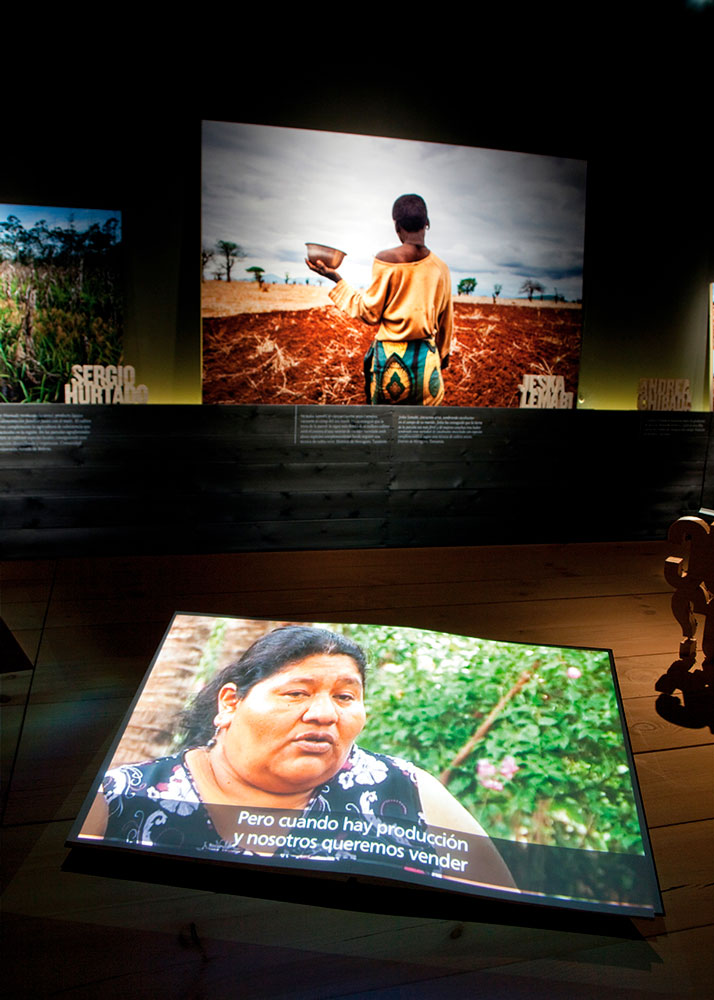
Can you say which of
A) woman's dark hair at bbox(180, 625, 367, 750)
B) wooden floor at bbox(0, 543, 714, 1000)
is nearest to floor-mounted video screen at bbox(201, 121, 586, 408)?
wooden floor at bbox(0, 543, 714, 1000)

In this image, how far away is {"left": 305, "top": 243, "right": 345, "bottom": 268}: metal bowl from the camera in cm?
368

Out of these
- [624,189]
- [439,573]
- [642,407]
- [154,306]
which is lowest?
[439,573]

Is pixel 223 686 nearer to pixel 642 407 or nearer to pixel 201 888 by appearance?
pixel 201 888

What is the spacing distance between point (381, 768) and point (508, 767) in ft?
0.72

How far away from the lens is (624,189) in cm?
409

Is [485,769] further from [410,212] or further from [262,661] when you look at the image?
[410,212]

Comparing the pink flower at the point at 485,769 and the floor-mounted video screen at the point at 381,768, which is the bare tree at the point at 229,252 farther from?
the pink flower at the point at 485,769

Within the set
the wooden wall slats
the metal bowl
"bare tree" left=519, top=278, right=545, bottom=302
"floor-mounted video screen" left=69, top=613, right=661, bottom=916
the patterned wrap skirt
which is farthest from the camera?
"bare tree" left=519, top=278, right=545, bottom=302

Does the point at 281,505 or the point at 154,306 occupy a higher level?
the point at 154,306

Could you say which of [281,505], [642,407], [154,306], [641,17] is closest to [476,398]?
[642,407]

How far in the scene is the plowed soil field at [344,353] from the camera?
12.0 feet

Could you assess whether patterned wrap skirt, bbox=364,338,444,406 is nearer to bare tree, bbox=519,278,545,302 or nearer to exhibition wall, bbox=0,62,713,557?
exhibition wall, bbox=0,62,713,557

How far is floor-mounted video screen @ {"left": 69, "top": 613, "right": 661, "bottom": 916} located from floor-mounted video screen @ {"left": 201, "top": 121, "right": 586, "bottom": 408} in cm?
255

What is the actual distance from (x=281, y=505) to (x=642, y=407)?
2366 millimetres
